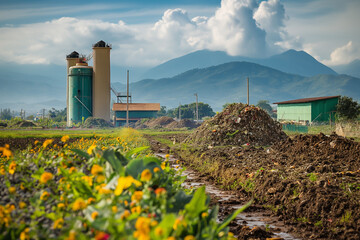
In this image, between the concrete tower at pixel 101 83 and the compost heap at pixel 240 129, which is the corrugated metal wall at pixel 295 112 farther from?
the concrete tower at pixel 101 83

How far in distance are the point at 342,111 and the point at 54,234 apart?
138 ft

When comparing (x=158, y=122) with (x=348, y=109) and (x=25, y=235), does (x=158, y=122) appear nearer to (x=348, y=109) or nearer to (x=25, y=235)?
(x=348, y=109)

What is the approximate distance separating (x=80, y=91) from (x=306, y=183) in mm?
47672

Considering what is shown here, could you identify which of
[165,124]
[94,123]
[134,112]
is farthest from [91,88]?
[165,124]

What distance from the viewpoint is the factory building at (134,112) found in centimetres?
5794

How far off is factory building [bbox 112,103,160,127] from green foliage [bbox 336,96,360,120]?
102ft

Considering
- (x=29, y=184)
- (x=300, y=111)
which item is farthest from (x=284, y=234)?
(x=300, y=111)

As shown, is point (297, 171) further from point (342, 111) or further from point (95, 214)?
point (342, 111)

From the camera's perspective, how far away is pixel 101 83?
51719mm

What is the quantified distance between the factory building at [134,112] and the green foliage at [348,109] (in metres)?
31.2

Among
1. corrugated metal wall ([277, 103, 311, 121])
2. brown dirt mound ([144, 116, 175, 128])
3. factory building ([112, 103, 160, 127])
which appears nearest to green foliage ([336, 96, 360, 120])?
corrugated metal wall ([277, 103, 311, 121])

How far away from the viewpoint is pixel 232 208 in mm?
7254

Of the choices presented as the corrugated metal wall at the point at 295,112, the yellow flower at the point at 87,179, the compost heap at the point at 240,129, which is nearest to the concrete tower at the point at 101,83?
the corrugated metal wall at the point at 295,112

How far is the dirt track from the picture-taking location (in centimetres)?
607
